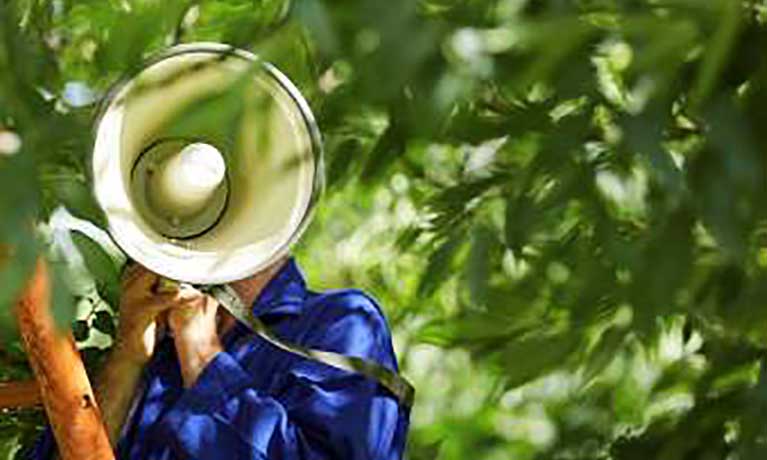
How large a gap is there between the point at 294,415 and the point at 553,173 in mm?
1047

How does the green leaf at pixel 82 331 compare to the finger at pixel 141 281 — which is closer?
the finger at pixel 141 281

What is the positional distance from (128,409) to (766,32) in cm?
125

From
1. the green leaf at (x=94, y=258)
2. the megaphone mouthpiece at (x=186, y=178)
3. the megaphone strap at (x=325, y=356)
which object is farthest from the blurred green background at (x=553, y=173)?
the megaphone strap at (x=325, y=356)

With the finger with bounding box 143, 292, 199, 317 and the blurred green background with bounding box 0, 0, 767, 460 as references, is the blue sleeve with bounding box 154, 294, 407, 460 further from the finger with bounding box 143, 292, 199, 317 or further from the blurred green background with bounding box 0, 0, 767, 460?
the blurred green background with bounding box 0, 0, 767, 460

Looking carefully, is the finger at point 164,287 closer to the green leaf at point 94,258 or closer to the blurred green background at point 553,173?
the green leaf at point 94,258

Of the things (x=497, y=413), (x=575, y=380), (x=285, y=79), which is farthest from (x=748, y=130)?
(x=497, y=413)

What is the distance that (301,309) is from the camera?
7.84 ft

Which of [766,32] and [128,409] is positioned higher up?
[766,32]

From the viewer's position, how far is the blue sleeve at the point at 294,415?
7.16 ft

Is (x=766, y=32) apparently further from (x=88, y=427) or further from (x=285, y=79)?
(x=88, y=427)

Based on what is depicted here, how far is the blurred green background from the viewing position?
3.40ft

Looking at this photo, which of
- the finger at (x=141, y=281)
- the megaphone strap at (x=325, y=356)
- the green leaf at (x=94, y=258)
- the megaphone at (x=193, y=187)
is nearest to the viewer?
the green leaf at (x=94, y=258)

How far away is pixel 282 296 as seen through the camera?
94.3 inches

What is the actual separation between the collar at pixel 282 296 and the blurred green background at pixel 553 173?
0.52 m
